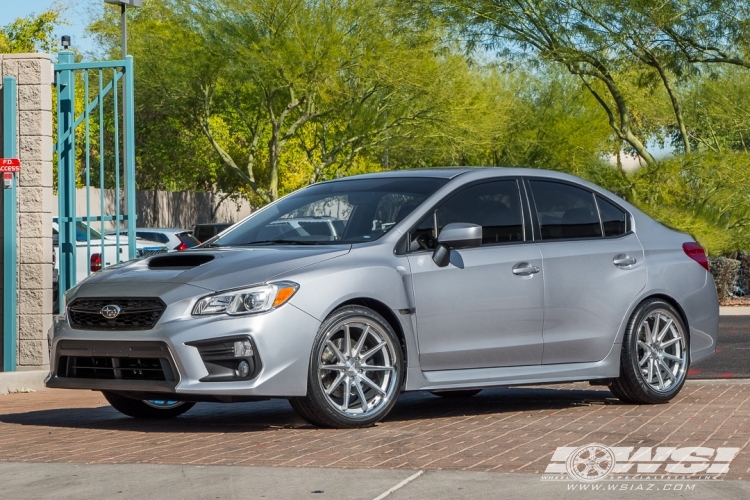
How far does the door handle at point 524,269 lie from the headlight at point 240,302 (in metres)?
1.81

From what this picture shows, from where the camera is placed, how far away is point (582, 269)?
29.5 ft

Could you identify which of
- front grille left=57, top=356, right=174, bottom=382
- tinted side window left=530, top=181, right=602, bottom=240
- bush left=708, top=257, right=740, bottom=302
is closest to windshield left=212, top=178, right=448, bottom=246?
tinted side window left=530, top=181, right=602, bottom=240

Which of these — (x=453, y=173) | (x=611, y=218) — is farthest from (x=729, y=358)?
(x=453, y=173)

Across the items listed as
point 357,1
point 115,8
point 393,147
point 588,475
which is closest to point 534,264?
point 588,475

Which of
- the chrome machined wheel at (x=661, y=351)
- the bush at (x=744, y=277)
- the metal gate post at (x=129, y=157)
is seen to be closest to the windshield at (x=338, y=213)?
the chrome machined wheel at (x=661, y=351)

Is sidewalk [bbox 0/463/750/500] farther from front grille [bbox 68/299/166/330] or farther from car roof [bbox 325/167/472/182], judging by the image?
car roof [bbox 325/167/472/182]

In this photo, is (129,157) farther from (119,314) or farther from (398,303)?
(398,303)

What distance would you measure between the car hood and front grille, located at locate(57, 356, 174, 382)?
1.48 feet

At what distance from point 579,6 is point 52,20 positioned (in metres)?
26.4

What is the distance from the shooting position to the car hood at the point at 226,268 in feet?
24.9

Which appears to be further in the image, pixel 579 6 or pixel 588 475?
pixel 579 6

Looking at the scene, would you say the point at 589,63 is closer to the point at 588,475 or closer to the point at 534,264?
the point at 534,264

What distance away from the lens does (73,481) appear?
19.9 feet

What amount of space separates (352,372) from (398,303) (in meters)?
0.53
